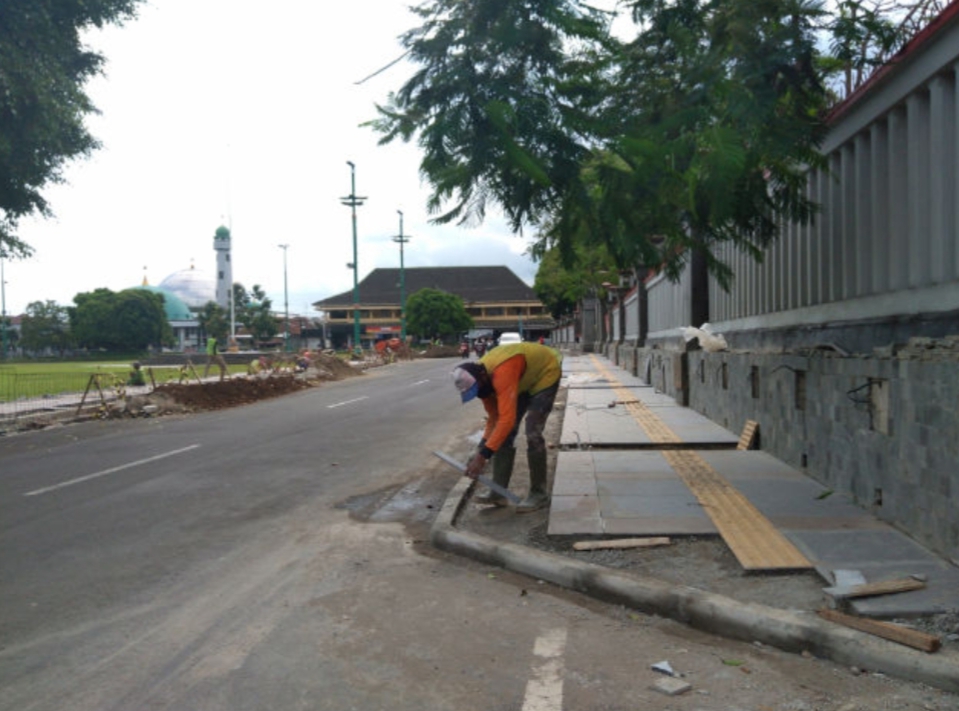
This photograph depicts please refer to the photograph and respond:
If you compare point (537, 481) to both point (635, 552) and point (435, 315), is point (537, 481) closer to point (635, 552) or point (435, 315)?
point (635, 552)

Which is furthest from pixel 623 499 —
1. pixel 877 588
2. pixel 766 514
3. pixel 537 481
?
pixel 877 588

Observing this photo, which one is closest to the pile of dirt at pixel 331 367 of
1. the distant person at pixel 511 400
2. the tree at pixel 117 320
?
the distant person at pixel 511 400

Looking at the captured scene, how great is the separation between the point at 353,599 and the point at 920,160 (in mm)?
5236

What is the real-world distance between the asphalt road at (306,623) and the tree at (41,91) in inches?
314

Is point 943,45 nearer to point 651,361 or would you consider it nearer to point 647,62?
point 647,62

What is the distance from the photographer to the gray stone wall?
16.9 feet

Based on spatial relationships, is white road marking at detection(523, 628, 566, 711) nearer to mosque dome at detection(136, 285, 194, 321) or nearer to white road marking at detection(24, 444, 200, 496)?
white road marking at detection(24, 444, 200, 496)

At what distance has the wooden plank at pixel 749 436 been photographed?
1010cm

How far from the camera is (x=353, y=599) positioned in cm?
530

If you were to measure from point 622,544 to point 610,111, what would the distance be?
11.7 ft

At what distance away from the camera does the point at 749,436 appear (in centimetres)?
1016

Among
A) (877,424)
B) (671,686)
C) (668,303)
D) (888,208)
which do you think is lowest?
(671,686)

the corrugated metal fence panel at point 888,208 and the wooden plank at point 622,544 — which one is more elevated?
the corrugated metal fence panel at point 888,208

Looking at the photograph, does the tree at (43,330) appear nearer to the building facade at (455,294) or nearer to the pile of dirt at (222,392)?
the building facade at (455,294)
